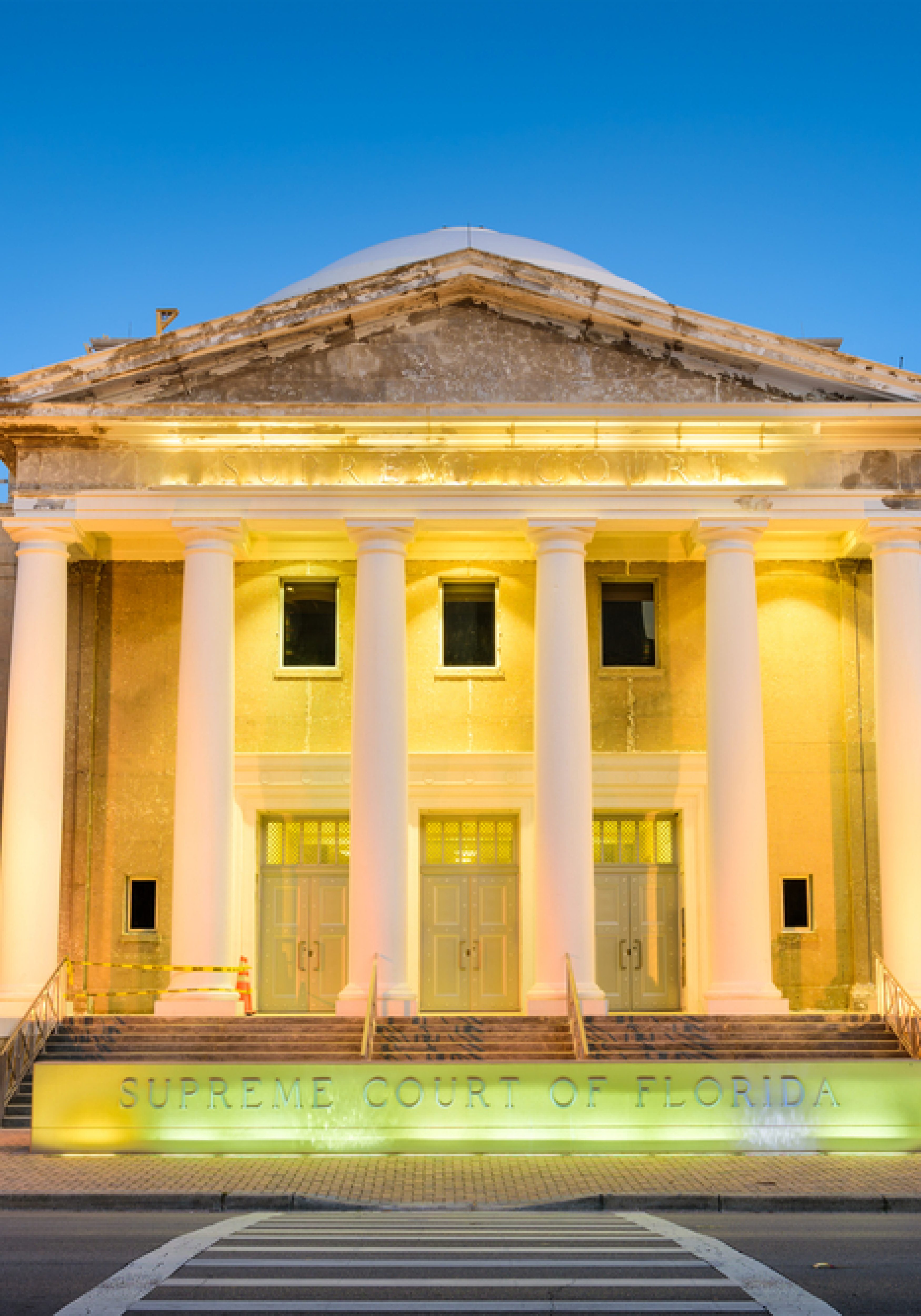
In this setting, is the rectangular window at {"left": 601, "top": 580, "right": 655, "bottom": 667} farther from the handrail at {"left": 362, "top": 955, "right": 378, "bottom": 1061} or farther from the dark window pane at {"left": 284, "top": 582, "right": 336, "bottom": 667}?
the handrail at {"left": 362, "top": 955, "right": 378, "bottom": 1061}

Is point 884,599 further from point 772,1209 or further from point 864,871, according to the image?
point 772,1209

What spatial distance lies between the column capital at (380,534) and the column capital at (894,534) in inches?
281

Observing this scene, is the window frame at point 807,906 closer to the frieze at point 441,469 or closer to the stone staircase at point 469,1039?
the stone staircase at point 469,1039

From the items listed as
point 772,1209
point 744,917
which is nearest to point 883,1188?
Answer: point 772,1209

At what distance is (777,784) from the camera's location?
1076 inches

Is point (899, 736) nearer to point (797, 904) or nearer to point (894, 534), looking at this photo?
point (894, 534)

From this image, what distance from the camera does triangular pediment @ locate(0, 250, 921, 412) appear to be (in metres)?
24.2

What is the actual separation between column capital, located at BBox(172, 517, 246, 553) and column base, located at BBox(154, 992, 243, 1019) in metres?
6.75

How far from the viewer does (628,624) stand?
92.1 feet

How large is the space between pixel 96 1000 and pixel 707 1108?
1261cm

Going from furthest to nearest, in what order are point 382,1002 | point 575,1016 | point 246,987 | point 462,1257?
point 246,987
point 382,1002
point 575,1016
point 462,1257

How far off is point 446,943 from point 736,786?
627 cm

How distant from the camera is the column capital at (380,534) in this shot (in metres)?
24.5

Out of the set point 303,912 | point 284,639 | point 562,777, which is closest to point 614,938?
point 562,777
